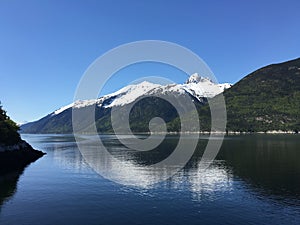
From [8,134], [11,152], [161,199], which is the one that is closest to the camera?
[161,199]

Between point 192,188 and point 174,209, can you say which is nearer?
point 174,209

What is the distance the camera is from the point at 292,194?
70125mm

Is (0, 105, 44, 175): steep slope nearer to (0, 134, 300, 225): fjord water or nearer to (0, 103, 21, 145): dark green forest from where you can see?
(0, 103, 21, 145): dark green forest

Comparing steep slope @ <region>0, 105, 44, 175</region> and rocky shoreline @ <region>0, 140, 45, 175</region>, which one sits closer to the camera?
rocky shoreline @ <region>0, 140, 45, 175</region>

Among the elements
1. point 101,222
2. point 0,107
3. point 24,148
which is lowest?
point 101,222

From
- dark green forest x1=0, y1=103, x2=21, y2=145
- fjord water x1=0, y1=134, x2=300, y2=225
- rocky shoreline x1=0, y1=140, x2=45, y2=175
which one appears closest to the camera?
fjord water x1=0, y1=134, x2=300, y2=225

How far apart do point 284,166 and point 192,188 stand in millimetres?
52529

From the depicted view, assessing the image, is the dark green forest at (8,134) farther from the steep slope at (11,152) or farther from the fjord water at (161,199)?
the fjord water at (161,199)

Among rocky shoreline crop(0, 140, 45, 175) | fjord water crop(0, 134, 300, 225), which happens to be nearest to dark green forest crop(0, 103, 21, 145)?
rocky shoreline crop(0, 140, 45, 175)

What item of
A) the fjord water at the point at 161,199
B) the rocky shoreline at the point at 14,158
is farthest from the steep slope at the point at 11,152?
the fjord water at the point at 161,199

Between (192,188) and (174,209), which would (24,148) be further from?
(174,209)

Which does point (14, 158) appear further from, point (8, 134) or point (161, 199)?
point (161, 199)

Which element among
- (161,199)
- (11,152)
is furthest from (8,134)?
(161,199)

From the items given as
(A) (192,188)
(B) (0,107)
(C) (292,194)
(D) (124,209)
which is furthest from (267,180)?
(B) (0,107)
